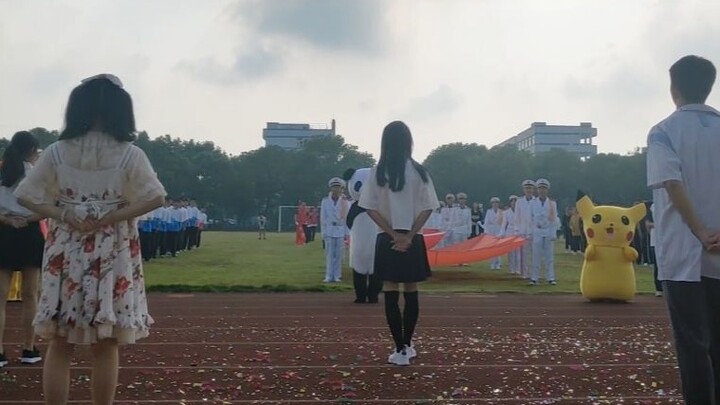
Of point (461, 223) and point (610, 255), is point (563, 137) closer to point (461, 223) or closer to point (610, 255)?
point (461, 223)

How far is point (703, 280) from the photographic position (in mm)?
3828

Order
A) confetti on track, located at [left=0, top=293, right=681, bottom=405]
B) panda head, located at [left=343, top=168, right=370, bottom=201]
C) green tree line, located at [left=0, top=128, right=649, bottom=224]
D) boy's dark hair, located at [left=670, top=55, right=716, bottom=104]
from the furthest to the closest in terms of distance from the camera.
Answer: green tree line, located at [left=0, top=128, right=649, bottom=224]
panda head, located at [left=343, top=168, right=370, bottom=201]
confetti on track, located at [left=0, top=293, right=681, bottom=405]
boy's dark hair, located at [left=670, top=55, right=716, bottom=104]

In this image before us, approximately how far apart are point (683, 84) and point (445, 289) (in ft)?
34.7

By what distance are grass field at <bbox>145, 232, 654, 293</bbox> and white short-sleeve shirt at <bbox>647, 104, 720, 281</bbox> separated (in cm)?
1008

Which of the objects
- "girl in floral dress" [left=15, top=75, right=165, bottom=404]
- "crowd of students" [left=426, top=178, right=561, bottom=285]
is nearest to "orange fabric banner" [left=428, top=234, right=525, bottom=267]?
"crowd of students" [left=426, top=178, right=561, bottom=285]

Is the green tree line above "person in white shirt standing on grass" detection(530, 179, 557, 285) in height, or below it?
above

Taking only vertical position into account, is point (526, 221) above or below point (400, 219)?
above

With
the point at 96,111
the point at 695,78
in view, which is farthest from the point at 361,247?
the point at 695,78

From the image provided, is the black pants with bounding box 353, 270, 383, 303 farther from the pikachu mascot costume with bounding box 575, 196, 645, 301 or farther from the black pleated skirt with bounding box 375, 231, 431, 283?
the black pleated skirt with bounding box 375, 231, 431, 283

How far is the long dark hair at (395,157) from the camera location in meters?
6.48

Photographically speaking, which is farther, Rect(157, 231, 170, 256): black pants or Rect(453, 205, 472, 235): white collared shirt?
Rect(157, 231, 170, 256): black pants

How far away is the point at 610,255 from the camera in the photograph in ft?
38.0

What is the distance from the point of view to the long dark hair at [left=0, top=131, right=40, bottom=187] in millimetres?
6074

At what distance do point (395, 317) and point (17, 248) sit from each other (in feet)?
9.97
